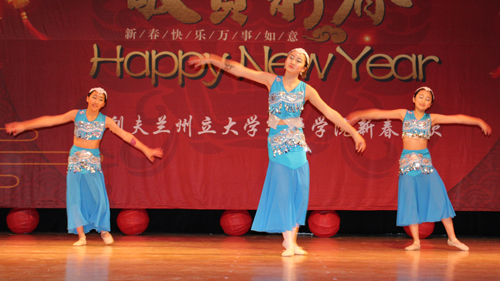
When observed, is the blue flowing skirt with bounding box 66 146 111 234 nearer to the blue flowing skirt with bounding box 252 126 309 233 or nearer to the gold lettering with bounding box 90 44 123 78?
the gold lettering with bounding box 90 44 123 78

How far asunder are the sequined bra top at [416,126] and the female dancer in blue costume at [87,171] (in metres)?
2.29

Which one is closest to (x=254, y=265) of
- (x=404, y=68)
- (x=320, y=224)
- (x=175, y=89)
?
(x=320, y=224)

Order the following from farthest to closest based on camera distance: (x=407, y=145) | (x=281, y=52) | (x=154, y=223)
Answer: (x=154, y=223), (x=281, y=52), (x=407, y=145)

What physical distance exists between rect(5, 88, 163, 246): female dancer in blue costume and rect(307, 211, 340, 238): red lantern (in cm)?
177

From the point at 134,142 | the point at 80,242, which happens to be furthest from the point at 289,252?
the point at 80,242

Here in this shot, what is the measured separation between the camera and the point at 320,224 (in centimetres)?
503

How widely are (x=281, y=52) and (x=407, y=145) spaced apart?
1.64m

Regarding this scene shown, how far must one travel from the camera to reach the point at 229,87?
5.20 meters

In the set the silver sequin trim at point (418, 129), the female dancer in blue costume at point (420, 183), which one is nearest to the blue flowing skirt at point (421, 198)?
the female dancer in blue costume at point (420, 183)

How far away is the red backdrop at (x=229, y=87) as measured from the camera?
5.14m

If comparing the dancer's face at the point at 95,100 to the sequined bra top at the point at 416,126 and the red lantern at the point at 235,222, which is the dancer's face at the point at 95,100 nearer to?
the red lantern at the point at 235,222

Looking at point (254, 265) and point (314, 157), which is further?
point (314, 157)

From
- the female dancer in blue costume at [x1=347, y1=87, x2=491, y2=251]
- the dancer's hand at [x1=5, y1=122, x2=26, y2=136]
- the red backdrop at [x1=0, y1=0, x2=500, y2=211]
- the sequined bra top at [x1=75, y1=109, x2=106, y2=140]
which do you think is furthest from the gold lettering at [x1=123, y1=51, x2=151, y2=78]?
the female dancer in blue costume at [x1=347, y1=87, x2=491, y2=251]

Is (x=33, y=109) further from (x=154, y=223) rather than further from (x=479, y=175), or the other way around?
(x=479, y=175)
